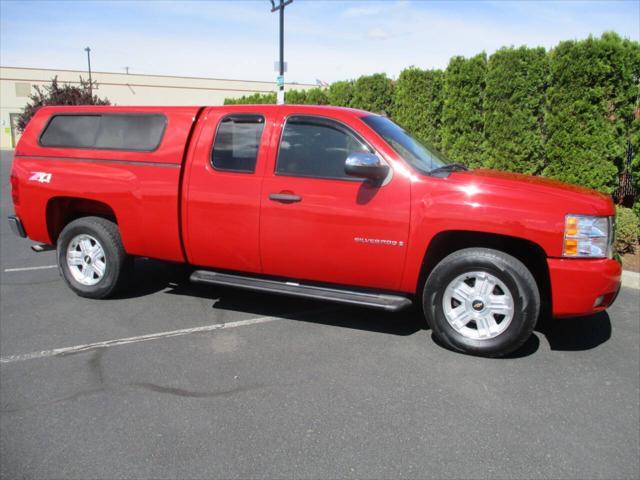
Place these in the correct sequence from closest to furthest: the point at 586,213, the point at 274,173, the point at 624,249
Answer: the point at 586,213
the point at 274,173
the point at 624,249

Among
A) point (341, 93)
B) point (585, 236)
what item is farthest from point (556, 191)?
point (341, 93)

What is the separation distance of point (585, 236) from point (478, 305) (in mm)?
918

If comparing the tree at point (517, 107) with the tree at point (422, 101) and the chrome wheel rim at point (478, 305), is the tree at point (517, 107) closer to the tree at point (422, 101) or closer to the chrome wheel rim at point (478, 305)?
the tree at point (422, 101)

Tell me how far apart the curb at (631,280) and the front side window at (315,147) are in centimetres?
381

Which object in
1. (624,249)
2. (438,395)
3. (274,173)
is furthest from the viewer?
(624,249)

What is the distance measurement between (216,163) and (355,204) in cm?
137

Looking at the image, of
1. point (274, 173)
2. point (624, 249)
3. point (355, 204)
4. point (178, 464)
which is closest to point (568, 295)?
point (355, 204)

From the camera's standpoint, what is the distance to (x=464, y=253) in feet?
13.1

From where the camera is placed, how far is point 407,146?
4.46 meters

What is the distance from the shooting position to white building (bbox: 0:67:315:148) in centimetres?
5378

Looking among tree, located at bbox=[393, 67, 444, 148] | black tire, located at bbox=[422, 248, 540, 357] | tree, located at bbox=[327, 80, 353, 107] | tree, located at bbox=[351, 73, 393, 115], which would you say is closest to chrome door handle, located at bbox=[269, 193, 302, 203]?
black tire, located at bbox=[422, 248, 540, 357]

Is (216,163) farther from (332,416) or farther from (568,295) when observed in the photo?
(568,295)

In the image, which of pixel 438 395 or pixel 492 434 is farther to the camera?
pixel 438 395

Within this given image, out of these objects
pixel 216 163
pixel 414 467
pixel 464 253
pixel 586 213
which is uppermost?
pixel 216 163
